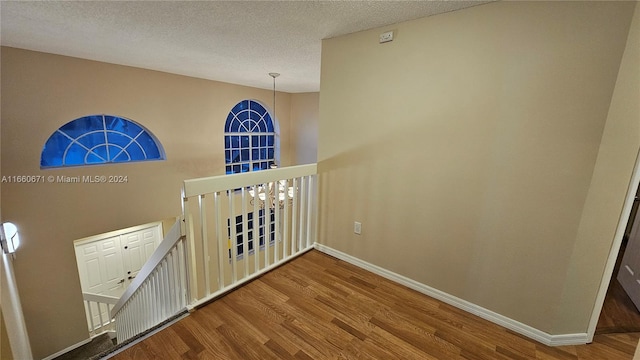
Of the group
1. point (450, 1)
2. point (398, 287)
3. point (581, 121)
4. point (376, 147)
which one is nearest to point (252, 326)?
point (398, 287)

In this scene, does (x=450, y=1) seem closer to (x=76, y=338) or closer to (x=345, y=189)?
(x=345, y=189)

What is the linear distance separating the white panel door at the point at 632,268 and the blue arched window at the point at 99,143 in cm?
594

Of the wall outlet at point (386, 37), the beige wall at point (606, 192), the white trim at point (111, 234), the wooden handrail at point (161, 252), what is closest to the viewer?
the beige wall at point (606, 192)

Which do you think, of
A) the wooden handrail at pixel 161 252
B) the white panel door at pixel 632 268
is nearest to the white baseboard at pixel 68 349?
the wooden handrail at pixel 161 252

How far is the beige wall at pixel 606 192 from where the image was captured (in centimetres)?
129

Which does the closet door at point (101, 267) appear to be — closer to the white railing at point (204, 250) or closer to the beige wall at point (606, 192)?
the white railing at point (204, 250)

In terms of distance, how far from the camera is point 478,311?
5.95 feet

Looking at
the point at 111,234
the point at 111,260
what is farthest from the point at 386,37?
the point at 111,260

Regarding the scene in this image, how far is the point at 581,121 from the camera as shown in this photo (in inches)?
54.0

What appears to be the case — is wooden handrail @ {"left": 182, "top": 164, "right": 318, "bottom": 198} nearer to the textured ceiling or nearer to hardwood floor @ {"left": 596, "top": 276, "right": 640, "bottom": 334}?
A: the textured ceiling

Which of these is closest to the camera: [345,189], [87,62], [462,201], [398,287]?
[462,201]

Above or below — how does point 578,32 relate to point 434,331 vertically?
above

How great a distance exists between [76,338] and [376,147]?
5.09 metres

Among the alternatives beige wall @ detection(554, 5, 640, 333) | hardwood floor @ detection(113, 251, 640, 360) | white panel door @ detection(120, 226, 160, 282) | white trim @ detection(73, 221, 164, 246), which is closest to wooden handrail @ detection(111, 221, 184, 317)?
hardwood floor @ detection(113, 251, 640, 360)
